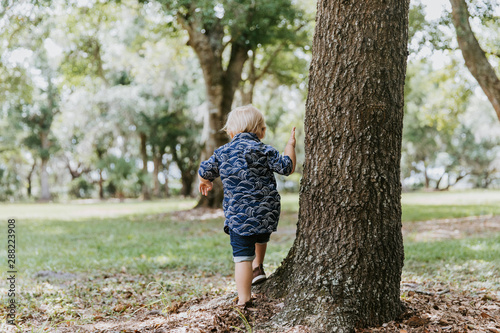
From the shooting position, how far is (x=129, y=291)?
457 centimetres

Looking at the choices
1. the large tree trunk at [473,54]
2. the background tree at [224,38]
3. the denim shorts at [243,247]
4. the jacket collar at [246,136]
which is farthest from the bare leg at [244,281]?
the background tree at [224,38]

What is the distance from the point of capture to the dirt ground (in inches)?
112

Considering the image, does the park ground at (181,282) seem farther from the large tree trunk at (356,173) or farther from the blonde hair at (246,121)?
the blonde hair at (246,121)

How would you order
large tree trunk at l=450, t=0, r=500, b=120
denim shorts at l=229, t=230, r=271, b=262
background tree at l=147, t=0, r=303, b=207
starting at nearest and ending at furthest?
denim shorts at l=229, t=230, r=271, b=262 < large tree trunk at l=450, t=0, r=500, b=120 < background tree at l=147, t=0, r=303, b=207

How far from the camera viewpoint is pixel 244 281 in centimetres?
322

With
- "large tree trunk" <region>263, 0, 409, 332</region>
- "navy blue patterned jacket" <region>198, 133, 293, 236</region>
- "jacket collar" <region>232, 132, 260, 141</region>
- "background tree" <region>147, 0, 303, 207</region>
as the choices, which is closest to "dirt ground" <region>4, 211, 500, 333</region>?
"large tree trunk" <region>263, 0, 409, 332</region>

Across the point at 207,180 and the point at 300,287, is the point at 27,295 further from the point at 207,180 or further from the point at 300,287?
the point at 300,287

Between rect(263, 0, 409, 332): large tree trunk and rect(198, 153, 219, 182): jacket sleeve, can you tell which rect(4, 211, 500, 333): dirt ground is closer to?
rect(263, 0, 409, 332): large tree trunk

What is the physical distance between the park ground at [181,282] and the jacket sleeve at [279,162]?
101cm

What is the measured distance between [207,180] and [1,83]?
42.5 feet

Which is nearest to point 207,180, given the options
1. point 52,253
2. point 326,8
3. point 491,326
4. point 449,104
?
point 326,8

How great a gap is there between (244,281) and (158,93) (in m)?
21.4

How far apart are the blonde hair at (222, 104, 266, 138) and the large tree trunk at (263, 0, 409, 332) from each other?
60 centimetres

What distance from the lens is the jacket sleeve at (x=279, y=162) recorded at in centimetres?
316
